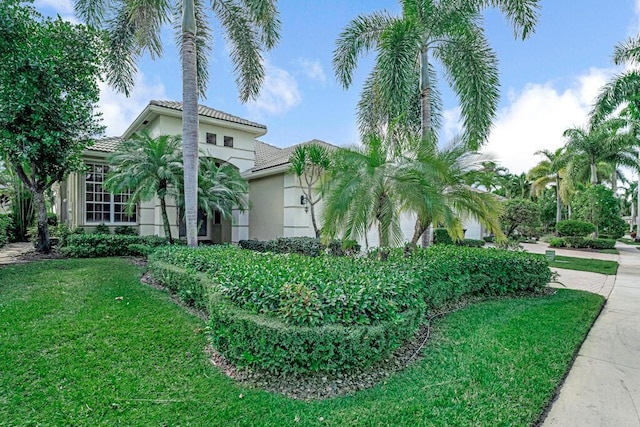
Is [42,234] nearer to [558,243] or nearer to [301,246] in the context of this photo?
[301,246]

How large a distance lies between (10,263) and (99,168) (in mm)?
5882

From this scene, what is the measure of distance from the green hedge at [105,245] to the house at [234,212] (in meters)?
1.32

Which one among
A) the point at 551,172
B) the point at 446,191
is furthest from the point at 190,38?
the point at 551,172

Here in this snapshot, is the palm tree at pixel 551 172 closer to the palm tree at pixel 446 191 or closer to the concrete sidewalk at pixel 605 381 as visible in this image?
the palm tree at pixel 446 191

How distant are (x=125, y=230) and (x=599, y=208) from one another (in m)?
28.9

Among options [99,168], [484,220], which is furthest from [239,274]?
[99,168]

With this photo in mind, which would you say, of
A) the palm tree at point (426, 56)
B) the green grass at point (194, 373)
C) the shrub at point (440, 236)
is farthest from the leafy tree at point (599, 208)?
the green grass at point (194, 373)

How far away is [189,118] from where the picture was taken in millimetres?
9508

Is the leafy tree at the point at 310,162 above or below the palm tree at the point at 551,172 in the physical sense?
below

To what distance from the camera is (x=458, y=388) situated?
144 inches

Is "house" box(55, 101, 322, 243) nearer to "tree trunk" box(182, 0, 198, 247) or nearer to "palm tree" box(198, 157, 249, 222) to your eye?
"palm tree" box(198, 157, 249, 222)

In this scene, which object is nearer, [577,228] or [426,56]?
[426,56]

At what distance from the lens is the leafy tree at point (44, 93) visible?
27.7 feet

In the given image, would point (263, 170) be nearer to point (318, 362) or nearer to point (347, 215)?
point (347, 215)
